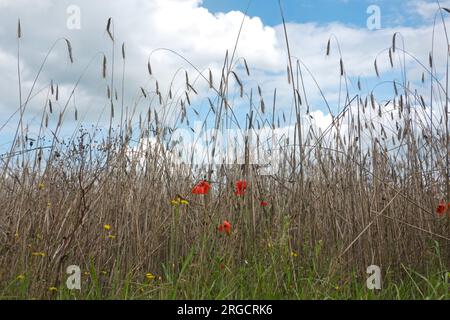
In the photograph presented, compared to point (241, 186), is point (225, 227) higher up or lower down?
lower down

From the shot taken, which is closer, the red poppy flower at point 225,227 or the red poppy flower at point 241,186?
the red poppy flower at point 225,227

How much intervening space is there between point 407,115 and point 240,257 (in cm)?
155

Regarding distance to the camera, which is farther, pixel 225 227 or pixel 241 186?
pixel 241 186

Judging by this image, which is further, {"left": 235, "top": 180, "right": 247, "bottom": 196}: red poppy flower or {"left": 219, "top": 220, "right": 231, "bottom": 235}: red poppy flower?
{"left": 235, "top": 180, "right": 247, "bottom": 196}: red poppy flower

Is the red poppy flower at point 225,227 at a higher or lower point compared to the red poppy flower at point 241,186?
lower

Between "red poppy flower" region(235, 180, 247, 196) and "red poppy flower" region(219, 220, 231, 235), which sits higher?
"red poppy flower" region(235, 180, 247, 196)

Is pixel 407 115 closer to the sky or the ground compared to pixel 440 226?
closer to the sky
